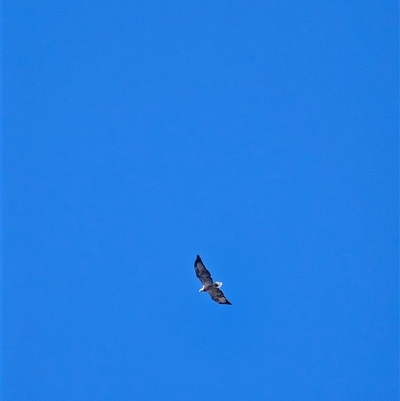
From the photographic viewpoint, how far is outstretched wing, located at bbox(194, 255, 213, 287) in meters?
13.1

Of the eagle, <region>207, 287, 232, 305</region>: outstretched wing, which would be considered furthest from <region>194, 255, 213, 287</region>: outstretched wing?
<region>207, 287, 232, 305</region>: outstretched wing

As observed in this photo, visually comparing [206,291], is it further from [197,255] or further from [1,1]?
[1,1]

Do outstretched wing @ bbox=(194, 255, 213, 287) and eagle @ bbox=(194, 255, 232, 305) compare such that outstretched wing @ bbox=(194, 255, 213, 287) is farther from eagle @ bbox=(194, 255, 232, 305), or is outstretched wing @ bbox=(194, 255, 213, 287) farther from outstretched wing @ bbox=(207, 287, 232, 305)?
outstretched wing @ bbox=(207, 287, 232, 305)

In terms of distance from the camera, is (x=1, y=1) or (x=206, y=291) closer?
(x=206, y=291)

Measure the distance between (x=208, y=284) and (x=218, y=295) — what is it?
439 mm

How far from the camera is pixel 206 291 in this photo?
13.6m

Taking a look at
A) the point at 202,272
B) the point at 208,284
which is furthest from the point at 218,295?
the point at 202,272

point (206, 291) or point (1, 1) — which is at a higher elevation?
point (1, 1)

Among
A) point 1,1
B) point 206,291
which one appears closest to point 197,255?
point 206,291

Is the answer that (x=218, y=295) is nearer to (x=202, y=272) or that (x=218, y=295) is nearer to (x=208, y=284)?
(x=208, y=284)

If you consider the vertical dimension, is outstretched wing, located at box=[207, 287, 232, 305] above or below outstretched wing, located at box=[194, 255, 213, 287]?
below

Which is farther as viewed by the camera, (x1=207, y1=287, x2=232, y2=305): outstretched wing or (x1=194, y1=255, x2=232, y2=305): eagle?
(x1=207, y1=287, x2=232, y2=305): outstretched wing

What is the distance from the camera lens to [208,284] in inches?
527

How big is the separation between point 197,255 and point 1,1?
6497 mm
